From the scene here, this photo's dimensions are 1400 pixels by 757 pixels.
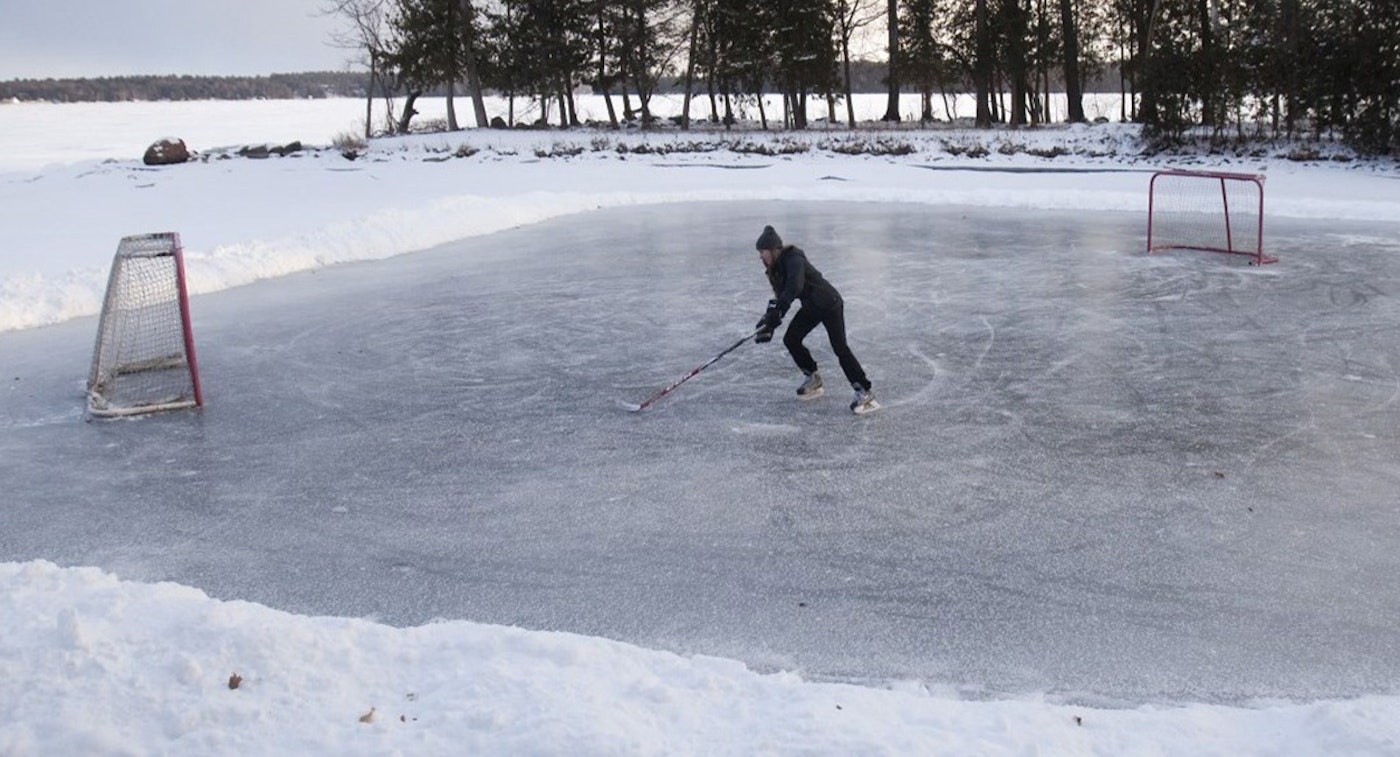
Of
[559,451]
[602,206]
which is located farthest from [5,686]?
[602,206]

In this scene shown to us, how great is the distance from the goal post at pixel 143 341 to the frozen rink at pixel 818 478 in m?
0.26

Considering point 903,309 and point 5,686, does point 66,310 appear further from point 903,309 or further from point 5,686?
point 5,686

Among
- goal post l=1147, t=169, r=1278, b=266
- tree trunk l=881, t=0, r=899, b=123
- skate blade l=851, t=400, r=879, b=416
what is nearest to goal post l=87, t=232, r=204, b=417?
skate blade l=851, t=400, r=879, b=416

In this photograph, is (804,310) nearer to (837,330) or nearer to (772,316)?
(837,330)

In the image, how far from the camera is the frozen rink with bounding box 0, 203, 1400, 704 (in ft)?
13.6

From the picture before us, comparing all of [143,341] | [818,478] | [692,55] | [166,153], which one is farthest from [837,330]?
[692,55]

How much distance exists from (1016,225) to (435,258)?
7.19 meters

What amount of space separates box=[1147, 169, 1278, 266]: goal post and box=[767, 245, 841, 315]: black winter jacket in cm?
660

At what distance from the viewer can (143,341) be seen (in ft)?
29.5

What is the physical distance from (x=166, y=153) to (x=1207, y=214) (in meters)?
24.2

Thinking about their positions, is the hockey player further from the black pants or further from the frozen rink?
the frozen rink

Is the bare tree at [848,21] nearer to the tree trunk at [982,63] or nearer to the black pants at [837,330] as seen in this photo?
the tree trunk at [982,63]

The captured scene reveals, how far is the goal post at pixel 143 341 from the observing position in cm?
756

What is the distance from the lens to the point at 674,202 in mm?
20453
